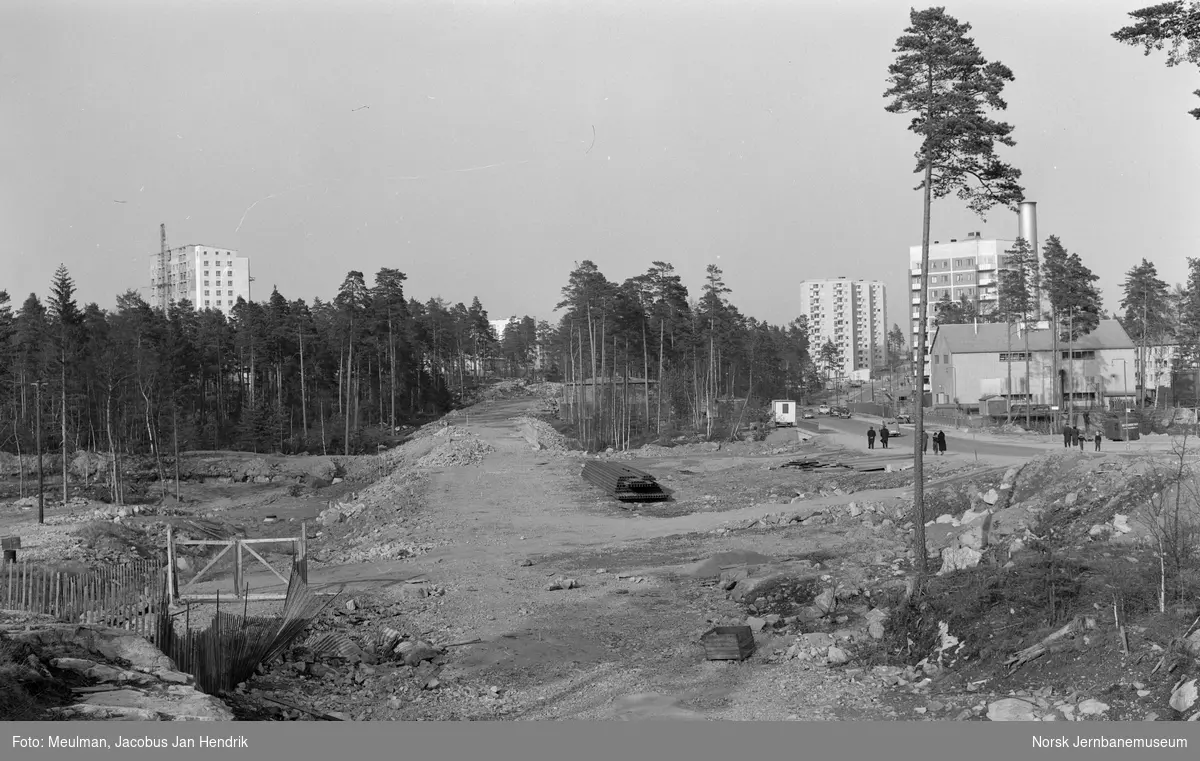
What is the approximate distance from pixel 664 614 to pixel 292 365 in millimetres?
70200

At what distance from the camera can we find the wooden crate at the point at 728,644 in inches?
539

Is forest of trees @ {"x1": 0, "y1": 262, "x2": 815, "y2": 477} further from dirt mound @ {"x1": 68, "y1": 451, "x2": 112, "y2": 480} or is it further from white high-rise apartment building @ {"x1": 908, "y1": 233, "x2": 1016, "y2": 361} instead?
white high-rise apartment building @ {"x1": 908, "y1": 233, "x2": 1016, "y2": 361}

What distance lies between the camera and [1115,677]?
10.7 meters

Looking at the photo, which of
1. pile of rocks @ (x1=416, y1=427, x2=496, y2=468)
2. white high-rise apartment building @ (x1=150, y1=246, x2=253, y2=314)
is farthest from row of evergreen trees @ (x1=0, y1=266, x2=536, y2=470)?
white high-rise apartment building @ (x1=150, y1=246, x2=253, y2=314)

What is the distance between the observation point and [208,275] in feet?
498

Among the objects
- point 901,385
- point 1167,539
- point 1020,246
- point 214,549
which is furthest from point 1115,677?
point 901,385

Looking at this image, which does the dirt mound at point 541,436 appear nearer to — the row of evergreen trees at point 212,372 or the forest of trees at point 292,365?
the forest of trees at point 292,365

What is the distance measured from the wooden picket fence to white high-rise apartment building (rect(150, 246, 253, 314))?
144376 mm

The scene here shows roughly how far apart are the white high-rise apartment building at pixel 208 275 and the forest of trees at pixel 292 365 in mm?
63293

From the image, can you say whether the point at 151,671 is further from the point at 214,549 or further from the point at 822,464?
the point at 822,464

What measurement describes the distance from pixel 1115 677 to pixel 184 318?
88710mm

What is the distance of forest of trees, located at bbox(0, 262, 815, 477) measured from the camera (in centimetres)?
5931

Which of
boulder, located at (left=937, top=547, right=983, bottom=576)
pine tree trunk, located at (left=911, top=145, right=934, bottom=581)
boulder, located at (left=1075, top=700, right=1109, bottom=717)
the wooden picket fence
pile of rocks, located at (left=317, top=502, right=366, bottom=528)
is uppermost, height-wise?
pine tree trunk, located at (left=911, top=145, right=934, bottom=581)

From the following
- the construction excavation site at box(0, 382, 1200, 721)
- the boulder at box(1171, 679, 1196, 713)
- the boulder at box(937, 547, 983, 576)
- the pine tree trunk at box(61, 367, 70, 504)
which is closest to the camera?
the boulder at box(1171, 679, 1196, 713)
